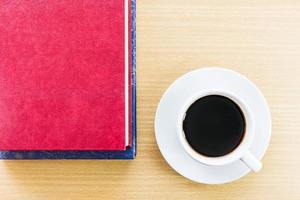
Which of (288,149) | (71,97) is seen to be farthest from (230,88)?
(71,97)

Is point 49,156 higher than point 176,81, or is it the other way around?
point 176,81

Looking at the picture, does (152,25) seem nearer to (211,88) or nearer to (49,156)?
(211,88)

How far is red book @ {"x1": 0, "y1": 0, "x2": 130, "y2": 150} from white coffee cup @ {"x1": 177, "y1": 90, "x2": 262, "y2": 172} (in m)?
0.09

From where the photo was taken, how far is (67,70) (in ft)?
2.08

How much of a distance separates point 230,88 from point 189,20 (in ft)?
0.42

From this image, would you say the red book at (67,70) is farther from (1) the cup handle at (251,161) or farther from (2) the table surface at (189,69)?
(1) the cup handle at (251,161)

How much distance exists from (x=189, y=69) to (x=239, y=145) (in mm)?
146

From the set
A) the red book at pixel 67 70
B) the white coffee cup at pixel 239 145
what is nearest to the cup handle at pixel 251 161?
the white coffee cup at pixel 239 145

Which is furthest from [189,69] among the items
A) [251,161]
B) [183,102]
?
[251,161]

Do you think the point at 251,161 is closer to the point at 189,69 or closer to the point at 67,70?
the point at 189,69

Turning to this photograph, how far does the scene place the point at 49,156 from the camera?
67 centimetres

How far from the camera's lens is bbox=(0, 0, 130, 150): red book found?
0.63 metres

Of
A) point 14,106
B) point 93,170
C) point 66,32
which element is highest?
point 66,32

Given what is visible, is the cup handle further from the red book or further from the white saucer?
the red book
